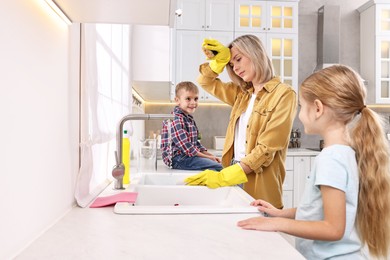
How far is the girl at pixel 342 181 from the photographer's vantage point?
807 mm

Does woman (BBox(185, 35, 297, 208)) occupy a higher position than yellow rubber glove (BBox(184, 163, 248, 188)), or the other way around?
woman (BBox(185, 35, 297, 208))

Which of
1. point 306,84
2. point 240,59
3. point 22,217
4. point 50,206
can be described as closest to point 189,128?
point 240,59

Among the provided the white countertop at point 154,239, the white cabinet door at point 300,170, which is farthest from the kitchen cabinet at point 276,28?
the white countertop at point 154,239

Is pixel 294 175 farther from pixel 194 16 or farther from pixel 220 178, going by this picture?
pixel 220 178

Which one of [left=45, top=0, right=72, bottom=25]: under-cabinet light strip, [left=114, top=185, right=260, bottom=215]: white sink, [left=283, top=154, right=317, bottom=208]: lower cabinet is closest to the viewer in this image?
[left=45, top=0, right=72, bottom=25]: under-cabinet light strip

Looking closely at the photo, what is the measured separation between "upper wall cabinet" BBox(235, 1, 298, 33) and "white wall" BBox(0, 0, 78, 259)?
2.95 metres

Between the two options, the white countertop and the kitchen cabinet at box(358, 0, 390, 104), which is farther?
the kitchen cabinet at box(358, 0, 390, 104)

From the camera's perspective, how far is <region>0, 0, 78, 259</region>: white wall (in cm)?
58

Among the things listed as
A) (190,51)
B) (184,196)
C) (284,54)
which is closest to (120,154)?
(184,196)

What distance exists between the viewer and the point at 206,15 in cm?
357

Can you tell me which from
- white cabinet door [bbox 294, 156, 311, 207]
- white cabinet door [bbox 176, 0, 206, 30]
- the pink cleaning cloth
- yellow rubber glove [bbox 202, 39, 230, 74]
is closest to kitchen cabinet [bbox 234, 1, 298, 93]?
white cabinet door [bbox 176, 0, 206, 30]

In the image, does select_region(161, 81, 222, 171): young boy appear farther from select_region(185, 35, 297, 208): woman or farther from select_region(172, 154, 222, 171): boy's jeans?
select_region(185, 35, 297, 208): woman

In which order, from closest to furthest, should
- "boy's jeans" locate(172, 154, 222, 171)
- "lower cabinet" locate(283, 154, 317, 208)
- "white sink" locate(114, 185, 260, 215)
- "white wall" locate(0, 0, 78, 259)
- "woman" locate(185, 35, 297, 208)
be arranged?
"white wall" locate(0, 0, 78, 259) → "white sink" locate(114, 185, 260, 215) → "woman" locate(185, 35, 297, 208) → "boy's jeans" locate(172, 154, 222, 171) → "lower cabinet" locate(283, 154, 317, 208)

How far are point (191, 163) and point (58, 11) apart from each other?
4.38 feet
